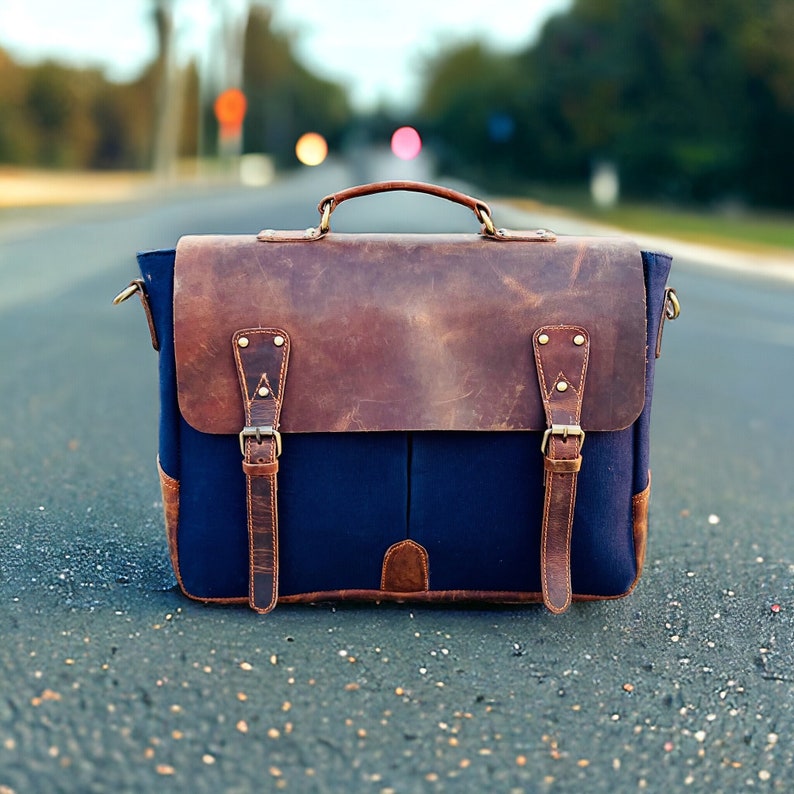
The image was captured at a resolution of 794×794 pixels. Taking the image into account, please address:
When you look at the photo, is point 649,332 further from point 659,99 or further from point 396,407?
point 659,99

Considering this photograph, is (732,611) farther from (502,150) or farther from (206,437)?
(502,150)

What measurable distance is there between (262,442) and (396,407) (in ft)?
1.00

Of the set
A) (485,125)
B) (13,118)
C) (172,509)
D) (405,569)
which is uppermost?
(13,118)

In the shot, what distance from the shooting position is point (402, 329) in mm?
2389

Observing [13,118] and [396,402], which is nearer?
[396,402]

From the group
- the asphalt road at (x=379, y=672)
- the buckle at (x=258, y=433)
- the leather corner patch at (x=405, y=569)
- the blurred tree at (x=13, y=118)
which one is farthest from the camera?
the blurred tree at (x=13, y=118)

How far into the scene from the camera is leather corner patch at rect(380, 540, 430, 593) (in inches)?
95.7

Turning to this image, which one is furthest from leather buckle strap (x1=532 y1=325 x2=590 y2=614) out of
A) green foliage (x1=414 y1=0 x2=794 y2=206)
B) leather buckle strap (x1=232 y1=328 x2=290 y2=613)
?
green foliage (x1=414 y1=0 x2=794 y2=206)

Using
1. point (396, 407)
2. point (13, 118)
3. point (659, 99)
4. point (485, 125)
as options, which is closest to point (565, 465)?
point (396, 407)

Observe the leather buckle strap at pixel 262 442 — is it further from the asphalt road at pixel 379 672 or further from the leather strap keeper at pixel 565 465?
the leather strap keeper at pixel 565 465

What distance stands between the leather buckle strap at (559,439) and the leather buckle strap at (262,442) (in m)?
0.58

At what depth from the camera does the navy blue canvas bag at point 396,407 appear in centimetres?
236

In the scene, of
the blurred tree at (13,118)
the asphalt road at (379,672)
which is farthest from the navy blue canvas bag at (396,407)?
the blurred tree at (13,118)

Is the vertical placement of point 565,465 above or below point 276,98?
A: below
